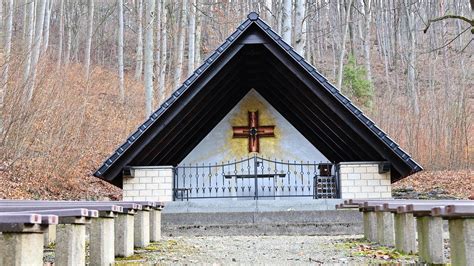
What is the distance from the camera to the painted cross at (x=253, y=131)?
14516 millimetres

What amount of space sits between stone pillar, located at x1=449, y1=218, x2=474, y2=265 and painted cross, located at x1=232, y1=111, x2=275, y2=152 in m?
9.93

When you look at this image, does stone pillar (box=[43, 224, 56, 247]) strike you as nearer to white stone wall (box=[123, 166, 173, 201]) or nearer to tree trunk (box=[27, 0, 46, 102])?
white stone wall (box=[123, 166, 173, 201])

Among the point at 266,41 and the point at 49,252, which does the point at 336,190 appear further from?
the point at 49,252

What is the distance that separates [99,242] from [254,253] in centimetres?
241

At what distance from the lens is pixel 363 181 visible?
13.1 metres

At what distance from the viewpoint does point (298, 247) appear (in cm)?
855

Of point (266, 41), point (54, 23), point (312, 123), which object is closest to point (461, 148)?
point (312, 123)

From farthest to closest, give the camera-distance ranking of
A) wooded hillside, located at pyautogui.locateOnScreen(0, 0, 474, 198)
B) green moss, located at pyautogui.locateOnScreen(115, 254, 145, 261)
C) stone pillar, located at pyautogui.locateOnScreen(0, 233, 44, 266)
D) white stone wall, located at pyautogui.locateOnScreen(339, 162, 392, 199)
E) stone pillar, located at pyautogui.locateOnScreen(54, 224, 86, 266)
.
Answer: wooded hillside, located at pyautogui.locateOnScreen(0, 0, 474, 198), white stone wall, located at pyautogui.locateOnScreen(339, 162, 392, 199), green moss, located at pyautogui.locateOnScreen(115, 254, 145, 261), stone pillar, located at pyautogui.locateOnScreen(54, 224, 86, 266), stone pillar, located at pyautogui.locateOnScreen(0, 233, 44, 266)

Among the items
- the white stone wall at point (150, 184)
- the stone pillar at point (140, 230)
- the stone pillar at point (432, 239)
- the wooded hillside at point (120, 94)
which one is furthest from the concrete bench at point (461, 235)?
the wooded hillside at point (120, 94)

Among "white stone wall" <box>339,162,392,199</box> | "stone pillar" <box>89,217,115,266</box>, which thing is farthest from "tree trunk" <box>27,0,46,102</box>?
"stone pillar" <box>89,217,115,266</box>

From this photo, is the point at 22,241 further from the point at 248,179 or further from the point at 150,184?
the point at 248,179

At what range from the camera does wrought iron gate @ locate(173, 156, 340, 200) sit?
45.9ft

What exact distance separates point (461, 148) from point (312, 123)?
38.7 feet

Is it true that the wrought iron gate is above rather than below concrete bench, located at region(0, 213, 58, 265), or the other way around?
above
